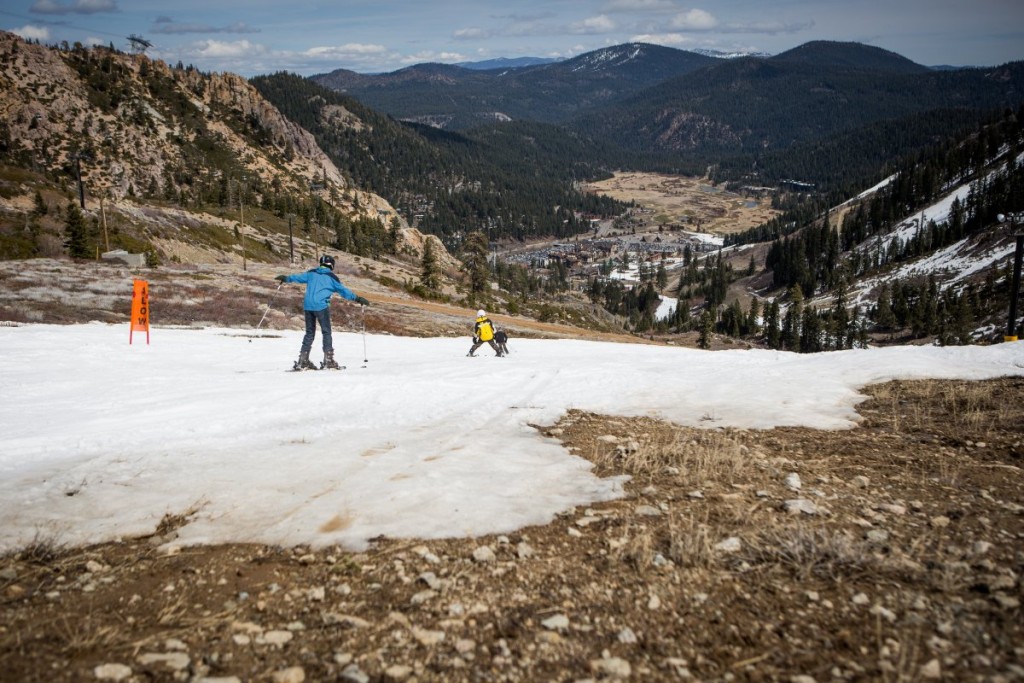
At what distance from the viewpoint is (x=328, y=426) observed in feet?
32.6

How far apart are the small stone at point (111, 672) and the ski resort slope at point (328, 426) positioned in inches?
74.3

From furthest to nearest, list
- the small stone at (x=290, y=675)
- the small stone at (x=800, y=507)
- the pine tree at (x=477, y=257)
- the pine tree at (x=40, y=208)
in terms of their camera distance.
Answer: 1. the pine tree at (x=477, y=257)
2. the pine tree at (x=40, y=208)
3. the small stone at (x=800, y=507)
4. the small stone at (x=290, y=675)

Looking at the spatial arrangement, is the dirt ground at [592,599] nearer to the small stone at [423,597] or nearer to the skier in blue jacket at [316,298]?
the small stone at [423,597]

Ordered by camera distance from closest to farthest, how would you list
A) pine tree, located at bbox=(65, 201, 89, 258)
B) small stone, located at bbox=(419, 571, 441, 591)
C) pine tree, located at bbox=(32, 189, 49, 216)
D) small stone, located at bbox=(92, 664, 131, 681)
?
small stone, located at bbox=(92, 664, 131, 681)
small stone, located at bbox=(419, 571, 441, 591)
pine tree, located at bbox=(65, 201, 89, 258)
pine tree, located at bbox=(32, 189, 49, 216)

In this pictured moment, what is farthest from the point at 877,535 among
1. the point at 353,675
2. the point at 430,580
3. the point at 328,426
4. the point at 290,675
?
the point at 328,426

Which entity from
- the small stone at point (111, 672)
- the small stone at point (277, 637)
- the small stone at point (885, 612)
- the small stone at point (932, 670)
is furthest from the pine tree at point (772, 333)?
the small stone at point (111, 672)

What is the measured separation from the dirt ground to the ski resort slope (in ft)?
1.77

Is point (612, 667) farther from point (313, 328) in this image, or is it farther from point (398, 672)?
point (313, 328)

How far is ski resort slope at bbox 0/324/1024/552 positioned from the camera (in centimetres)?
607

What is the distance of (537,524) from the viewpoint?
598cm

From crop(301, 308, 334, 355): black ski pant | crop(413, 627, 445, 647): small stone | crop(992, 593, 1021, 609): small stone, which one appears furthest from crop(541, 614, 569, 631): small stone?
crop(301, 308, 334, 355): black ski pant

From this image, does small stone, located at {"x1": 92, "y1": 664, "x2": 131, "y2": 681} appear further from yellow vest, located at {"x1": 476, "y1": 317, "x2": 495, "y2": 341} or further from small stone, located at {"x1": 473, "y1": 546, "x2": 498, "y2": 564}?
yellow vest, located at {"x1": 476, "y1": 317, "x2": 495, "y2": 341}

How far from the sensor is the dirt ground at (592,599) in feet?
12.4

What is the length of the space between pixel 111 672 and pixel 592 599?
3.30 meters
